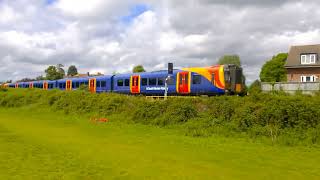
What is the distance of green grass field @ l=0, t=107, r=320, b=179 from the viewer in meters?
11.4

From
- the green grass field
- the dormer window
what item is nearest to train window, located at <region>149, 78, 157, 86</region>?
the green grass field

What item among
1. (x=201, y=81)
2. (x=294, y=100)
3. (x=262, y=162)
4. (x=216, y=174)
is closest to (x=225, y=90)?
(x=201, y=81)

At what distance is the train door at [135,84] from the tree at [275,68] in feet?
153

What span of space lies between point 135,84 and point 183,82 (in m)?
7.58

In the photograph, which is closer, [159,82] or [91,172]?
[91,172]

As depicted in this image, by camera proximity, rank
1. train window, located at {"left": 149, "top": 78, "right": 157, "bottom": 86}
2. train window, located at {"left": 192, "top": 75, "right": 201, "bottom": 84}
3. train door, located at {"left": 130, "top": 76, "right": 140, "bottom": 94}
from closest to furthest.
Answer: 1. train window, located at {"left": 192, "top": 75, "right": 201, "bottom": 84}
2. train window, located at {"left": 149, "top": 78, "right": 157, "bottom": 86}
3. train door, located at {"left": 130, "top": 76, "right": 140, "bottom": 94}

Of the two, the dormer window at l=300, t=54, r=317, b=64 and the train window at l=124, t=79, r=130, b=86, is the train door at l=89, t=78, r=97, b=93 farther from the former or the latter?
the dormer window at l=300, t=54, r=317, b=64

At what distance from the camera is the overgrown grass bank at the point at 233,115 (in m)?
18.2

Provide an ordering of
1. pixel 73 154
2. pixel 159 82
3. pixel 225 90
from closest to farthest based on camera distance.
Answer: pixel 73 154 < pixel 225 90 < pixel 159 82

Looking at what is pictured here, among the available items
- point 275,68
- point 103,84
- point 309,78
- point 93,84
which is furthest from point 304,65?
point 275,68

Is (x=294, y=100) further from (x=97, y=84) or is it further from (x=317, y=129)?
(x=97, y=84)

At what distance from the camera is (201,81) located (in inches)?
1261

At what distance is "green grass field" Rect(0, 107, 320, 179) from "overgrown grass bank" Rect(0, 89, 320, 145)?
1.20m

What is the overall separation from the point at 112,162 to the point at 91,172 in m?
1.55
